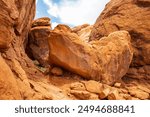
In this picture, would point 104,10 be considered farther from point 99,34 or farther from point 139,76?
point 139,76

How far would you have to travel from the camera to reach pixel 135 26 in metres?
22.6

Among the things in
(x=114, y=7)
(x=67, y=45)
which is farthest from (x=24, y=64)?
(x=114, y=7)

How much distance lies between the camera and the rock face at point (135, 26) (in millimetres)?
22188

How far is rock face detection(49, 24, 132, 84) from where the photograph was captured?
1573cm

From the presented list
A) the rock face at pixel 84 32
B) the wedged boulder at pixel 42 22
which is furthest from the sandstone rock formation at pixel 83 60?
the rock face at pixel 84 32

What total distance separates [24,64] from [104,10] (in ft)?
43.9

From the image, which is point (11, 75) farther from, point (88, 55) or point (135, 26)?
point (135, 26)

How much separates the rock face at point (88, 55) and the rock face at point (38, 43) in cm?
1328

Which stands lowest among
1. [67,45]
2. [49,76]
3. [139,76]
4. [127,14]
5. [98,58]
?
[139,76]

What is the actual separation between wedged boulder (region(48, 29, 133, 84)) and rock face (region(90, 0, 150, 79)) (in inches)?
140

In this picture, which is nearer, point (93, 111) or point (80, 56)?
point (93, 111)

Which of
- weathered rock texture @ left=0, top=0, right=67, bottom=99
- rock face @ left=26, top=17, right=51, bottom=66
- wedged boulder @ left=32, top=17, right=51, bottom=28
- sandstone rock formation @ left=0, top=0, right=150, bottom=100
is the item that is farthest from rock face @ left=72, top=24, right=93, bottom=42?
weathered rock texture @ left=0, top=0, right=67, bottom=99

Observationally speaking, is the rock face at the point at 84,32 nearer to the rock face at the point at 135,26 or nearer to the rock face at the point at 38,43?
the rock face at the point at 38,43

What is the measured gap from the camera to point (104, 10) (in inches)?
1055
